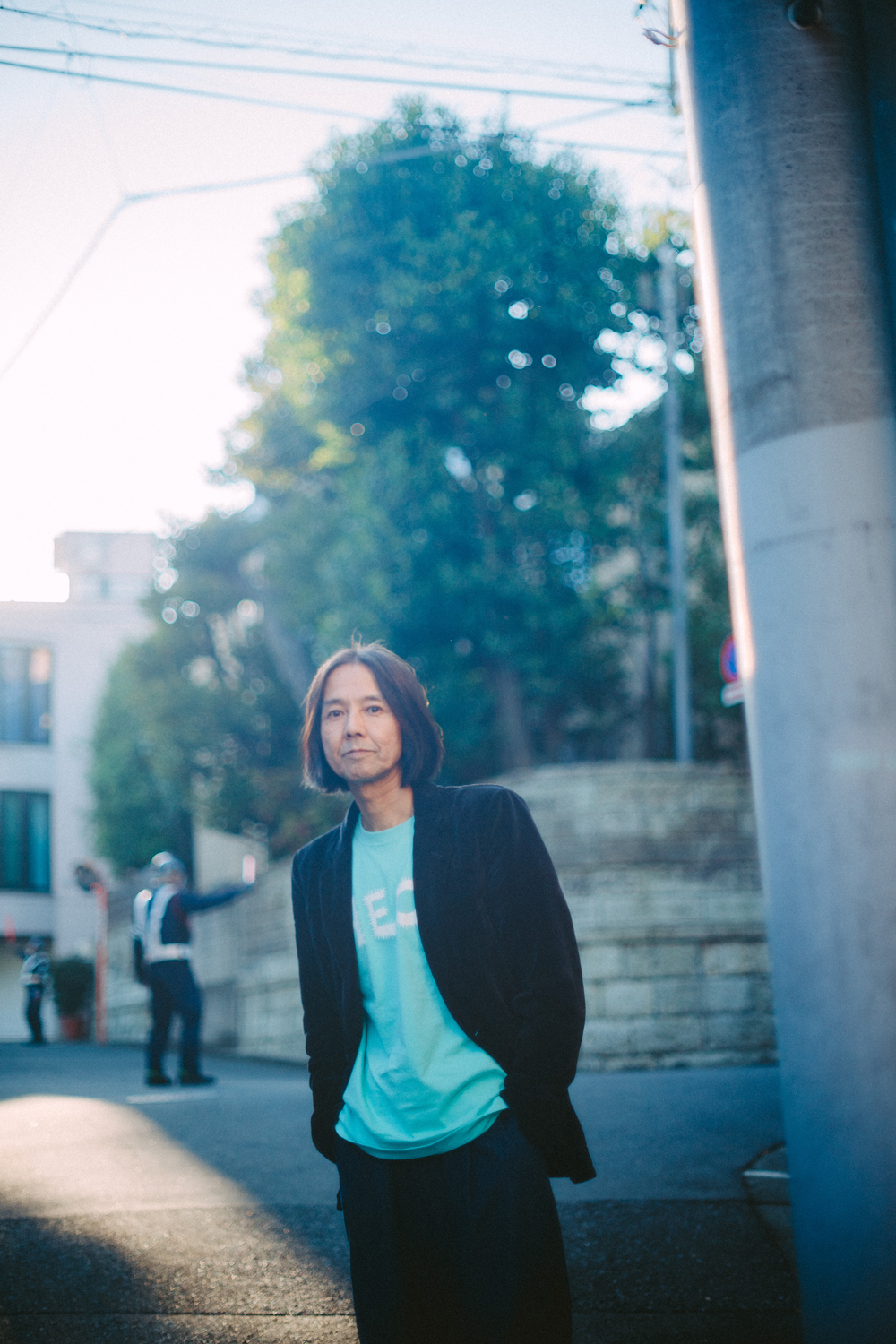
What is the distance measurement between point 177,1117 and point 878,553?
6088 millimetres

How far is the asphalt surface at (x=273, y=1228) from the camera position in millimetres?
3531

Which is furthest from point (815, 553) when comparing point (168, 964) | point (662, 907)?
point (662, 907)

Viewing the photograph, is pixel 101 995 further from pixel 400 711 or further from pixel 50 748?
pixel 400 711

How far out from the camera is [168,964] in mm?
9117

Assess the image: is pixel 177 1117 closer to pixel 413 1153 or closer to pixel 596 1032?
pixel 596 1032

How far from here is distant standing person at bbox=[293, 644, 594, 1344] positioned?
2.25m

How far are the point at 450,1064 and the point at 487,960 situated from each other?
22 centimetres

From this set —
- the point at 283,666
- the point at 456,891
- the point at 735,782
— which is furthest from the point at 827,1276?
the point at 283,666

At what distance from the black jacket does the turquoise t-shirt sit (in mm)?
32

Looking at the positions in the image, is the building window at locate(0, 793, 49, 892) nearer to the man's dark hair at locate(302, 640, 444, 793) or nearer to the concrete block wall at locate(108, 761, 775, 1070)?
the concrete block wall at locate(108, 761, 775, 1070)

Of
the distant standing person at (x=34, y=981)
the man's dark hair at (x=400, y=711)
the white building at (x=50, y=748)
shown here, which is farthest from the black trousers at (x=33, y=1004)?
the white building at (x=50, y=748)

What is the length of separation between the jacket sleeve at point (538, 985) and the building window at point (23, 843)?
32418 millimetres

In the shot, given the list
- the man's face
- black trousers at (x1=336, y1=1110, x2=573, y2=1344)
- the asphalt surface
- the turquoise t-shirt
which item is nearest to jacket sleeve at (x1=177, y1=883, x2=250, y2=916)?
the asphalt surface

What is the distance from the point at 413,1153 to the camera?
2.31 meters
